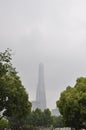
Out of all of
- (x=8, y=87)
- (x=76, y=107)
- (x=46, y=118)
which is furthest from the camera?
(x=46, y=118)

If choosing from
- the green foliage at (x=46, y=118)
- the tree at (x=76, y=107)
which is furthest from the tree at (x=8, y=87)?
the green foliage at (x=46, y=118)

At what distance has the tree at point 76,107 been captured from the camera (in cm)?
4700

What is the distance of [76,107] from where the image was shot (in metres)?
47.1

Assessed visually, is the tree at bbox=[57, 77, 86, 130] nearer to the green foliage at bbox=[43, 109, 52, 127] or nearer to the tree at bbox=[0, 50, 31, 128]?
the tree at bbox=[0, 50, 31, 128]

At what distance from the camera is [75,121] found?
4838cm

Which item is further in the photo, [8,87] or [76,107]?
[76,107]

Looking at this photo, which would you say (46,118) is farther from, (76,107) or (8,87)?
(8,87)

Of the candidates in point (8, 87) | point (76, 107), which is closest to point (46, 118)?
point (76, 107)

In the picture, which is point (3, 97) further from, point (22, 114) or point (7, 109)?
point (22, 114)

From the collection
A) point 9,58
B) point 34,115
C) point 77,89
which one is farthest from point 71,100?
point 34,115

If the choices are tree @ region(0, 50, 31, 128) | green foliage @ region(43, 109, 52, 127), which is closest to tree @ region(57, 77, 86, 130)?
tree @ region(0, 50, 31, 128)

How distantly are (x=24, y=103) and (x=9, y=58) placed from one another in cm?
2362

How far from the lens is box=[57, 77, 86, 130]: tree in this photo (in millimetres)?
47000

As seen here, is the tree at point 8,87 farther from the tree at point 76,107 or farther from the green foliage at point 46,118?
the green foliage at point 46,118
